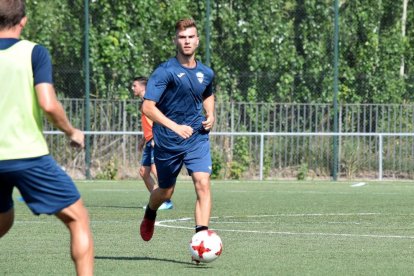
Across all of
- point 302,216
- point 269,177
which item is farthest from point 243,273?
point 269,177

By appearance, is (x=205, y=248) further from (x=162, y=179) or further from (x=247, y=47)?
(x=247, y=47)

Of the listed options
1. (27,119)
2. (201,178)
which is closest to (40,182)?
(27,119)

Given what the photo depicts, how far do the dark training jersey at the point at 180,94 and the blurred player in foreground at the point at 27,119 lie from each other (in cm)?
376

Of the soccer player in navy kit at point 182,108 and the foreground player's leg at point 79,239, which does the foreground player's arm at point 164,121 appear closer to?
the soccer player in navy kit at point 182,108

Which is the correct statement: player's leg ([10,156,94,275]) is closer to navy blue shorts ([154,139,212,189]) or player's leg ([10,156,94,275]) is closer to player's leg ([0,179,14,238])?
player's leg ([0,179,14,238])

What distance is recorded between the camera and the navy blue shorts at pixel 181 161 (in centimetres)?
1080

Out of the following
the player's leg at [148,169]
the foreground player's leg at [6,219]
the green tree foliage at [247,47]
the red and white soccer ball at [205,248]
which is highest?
the green tree foliage at [247,47]

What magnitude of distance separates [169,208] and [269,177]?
1017 cm

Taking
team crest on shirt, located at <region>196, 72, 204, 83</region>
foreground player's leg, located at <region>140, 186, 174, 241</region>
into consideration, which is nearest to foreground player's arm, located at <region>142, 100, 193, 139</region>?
team crest on shirt, located at <region>196, 72, 204, 83</region>

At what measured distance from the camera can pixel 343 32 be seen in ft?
94.1

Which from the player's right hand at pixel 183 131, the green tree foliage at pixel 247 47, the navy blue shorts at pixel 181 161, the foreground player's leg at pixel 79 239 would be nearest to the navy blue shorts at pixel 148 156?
the navy blue shorts at pixel 181 161

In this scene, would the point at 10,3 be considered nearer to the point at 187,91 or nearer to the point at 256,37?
the point at 187,91

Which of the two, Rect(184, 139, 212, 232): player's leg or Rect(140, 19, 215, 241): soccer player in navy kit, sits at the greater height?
Rect(140, 19, 215, 241): soccer player in navy kit

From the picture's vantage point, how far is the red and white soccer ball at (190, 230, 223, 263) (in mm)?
9656
